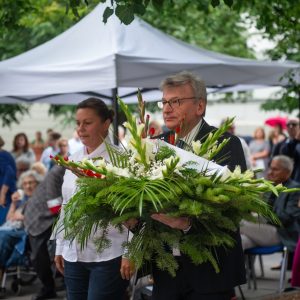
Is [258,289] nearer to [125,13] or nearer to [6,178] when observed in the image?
[6,178]

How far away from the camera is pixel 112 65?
821 cm

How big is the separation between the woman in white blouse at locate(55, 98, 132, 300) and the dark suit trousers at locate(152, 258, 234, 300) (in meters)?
0.53

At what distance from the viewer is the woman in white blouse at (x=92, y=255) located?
5277mm

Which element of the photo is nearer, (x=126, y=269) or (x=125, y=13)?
(x=126, y=269)

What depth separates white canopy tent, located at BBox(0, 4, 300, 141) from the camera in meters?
8.32

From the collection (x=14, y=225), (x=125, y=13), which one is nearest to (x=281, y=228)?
(x=14, y=225)

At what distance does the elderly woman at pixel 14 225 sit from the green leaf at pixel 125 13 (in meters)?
5.49

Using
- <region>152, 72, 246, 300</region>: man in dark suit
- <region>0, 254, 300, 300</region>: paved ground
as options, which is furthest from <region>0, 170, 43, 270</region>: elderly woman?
<region>152, 72, 246, 300</region>: man in dark suit

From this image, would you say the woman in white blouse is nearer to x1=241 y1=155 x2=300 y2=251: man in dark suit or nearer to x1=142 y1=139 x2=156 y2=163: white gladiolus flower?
x1=142 y1=139 x2=156 y2=163: white gladiolus flower

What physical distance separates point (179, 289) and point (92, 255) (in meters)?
0.97

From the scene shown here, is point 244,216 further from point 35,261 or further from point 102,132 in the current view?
point 35,261

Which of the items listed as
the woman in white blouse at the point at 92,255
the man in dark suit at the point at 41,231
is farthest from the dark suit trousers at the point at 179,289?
the man in dark suit at the point at 41,231

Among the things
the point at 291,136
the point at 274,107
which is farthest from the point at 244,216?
the point at 274,107

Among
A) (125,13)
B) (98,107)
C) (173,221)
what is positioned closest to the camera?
(173,221)
